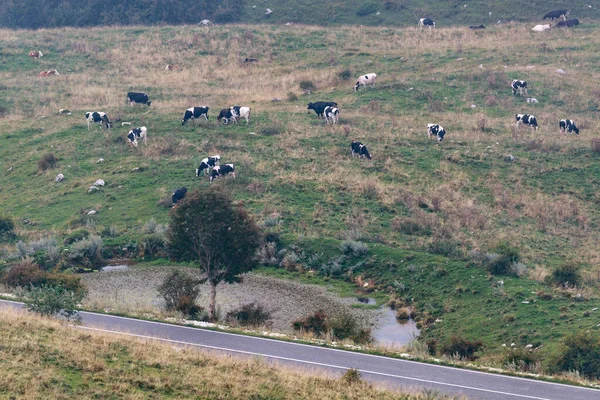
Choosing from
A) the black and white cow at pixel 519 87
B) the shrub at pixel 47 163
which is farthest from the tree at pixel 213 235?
the black and white cow at pixel 519 87

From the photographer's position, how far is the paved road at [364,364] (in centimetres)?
2055

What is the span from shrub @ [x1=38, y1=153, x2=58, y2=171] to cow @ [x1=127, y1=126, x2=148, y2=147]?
4.69 metres

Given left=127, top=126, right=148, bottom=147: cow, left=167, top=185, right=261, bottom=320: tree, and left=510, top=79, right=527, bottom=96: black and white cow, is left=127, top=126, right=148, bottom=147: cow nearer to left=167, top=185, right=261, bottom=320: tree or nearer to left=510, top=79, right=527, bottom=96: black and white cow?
left=167, top=185, right=261, bottom=320: tree

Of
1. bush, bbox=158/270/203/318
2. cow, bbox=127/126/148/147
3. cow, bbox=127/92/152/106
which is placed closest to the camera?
bush, bbox=158/270/203/318

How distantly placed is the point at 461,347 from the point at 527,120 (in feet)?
97.3

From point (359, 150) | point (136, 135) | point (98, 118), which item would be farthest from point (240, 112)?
point (359, 150)

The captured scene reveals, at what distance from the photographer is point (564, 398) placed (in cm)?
1994

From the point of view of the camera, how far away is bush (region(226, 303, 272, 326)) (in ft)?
93.4

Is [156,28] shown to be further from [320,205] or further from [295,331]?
[295,331]

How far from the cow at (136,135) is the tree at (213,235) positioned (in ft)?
61.8

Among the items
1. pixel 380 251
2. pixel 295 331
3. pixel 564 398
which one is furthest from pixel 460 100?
pixel 564 398

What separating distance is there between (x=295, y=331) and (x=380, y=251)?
9.10 metres

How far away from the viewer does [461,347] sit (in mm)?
25672

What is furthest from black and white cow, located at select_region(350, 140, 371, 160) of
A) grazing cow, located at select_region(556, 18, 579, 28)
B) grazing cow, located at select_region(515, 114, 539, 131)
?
grazing cow, located at select_region(556, 18, 579, 28)
